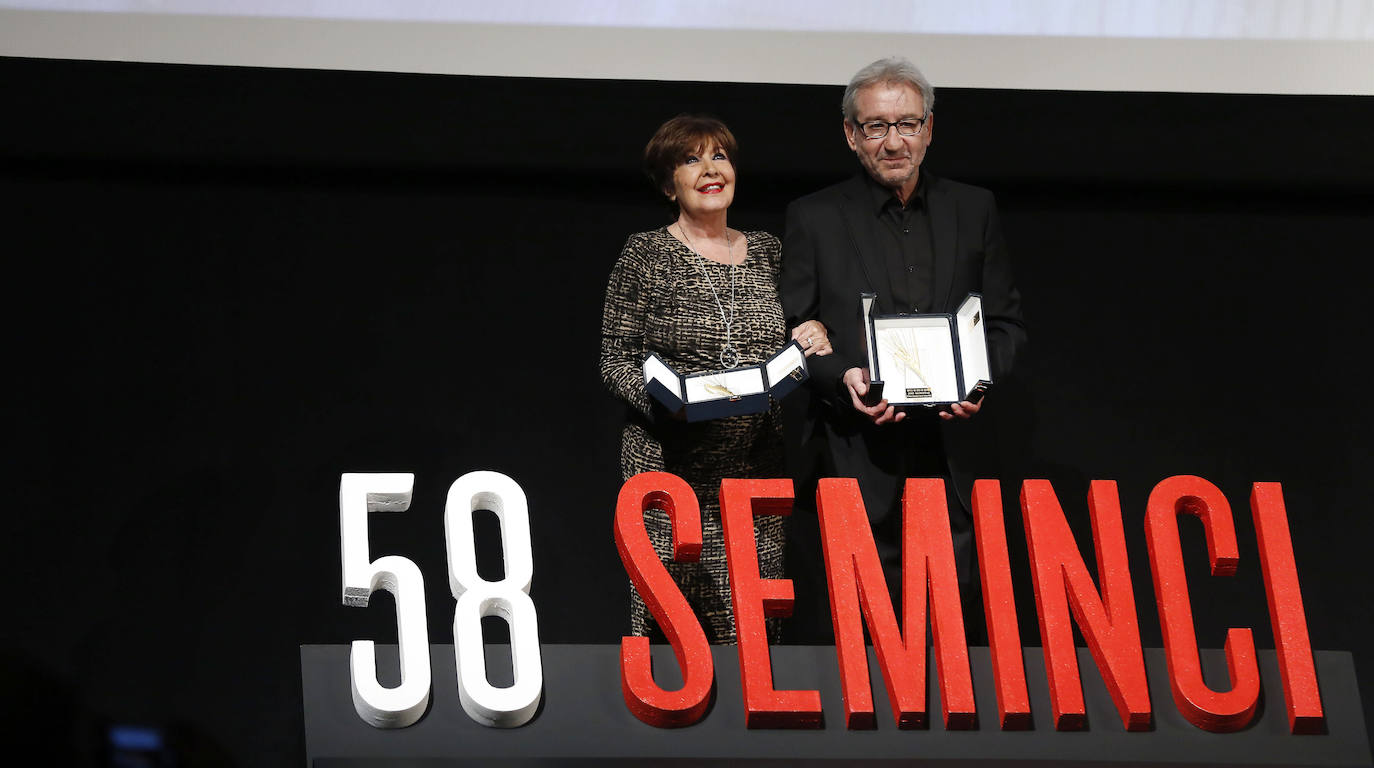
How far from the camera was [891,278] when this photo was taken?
3111 mm

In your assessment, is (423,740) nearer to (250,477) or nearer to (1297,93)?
(250,477)

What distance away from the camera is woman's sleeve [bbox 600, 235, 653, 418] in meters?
3.13

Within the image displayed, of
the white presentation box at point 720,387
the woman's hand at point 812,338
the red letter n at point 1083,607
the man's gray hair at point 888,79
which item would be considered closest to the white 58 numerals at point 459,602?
the white presentation box at point 720,387

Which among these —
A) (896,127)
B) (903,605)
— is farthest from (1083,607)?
(896,127)

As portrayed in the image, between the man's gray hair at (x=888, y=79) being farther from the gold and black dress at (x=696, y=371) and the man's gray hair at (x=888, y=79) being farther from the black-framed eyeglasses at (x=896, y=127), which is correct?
the gold and black dress at (x=696, y=371)

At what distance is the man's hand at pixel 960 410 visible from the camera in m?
2.94

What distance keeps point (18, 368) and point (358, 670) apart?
4.77 feet

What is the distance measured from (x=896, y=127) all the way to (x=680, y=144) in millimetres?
400

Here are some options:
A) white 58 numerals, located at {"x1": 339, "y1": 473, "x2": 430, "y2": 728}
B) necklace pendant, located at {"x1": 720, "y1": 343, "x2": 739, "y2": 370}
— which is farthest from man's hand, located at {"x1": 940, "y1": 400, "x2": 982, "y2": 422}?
white 58 numerals, located at {"x1": 339, "y1": 473, "x2": 430, "y2": 728}

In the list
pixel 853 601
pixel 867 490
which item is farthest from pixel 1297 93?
pixel 853 601

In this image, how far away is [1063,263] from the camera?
3943 millimetres

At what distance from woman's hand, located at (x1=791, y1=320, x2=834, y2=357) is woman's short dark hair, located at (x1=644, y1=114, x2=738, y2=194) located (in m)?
0.37

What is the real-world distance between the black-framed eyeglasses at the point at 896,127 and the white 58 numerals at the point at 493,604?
93 cm

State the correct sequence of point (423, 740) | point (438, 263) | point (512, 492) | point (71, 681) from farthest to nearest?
point (438, 263) < point (71, 681) < point (512, 492) < point (423, 740)
